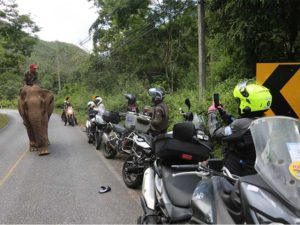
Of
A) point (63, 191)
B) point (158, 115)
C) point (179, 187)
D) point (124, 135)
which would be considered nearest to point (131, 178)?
point (63, 191)

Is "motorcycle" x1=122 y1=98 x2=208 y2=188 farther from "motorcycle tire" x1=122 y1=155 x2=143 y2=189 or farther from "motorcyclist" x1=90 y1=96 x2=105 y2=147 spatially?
"motorcyclist" x1=90 y1=96 x2=105 y2=147

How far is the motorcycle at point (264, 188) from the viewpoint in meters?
2.64

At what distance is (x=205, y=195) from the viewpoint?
3.11 meters

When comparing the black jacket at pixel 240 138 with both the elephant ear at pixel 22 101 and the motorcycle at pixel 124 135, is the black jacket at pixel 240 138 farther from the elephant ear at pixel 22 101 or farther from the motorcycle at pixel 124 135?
the elephant ear at pixel 22 101

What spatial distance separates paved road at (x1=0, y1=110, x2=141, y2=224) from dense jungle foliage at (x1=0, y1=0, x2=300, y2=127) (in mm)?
2589

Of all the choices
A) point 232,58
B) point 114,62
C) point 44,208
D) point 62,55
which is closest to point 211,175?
point 44,208

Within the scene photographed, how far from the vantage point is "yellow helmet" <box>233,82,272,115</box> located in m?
3.63

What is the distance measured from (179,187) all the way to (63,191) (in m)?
3.99

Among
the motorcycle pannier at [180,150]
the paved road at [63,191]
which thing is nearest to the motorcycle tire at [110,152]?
the paved road at [63,191]

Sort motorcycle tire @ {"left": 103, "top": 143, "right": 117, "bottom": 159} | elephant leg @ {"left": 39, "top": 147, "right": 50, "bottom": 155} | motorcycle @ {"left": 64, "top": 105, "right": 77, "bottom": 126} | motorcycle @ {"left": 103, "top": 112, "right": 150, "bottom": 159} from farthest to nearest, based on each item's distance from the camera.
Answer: motorcycle @ {"left": 64, "top": 105, "right": 77, "bottom": 126} → elephant leg @ {"left": 39, "top": 147, "right": 50, "bottom": 155} → motorcycle tire @ {"left": 103, "top": 143, "right": 117, "bottom": 159} → motorcycle @ {"left": 103, "top": 112, "right": 150, "bottom": 159}

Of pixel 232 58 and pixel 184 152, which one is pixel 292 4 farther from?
pixel 184 152

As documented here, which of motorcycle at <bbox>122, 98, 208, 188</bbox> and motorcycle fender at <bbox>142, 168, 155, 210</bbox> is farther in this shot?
motorcycle at <bbox>122, 98, 208, 188</bbox>

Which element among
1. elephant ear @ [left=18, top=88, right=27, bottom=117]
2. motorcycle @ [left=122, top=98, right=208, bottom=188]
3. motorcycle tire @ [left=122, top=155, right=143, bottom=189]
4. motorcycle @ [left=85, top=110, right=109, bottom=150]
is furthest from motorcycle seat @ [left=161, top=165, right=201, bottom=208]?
elephant ear @ [left=18, top=88, right=27, bottom=117]

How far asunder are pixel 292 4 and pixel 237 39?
4.72 ft
